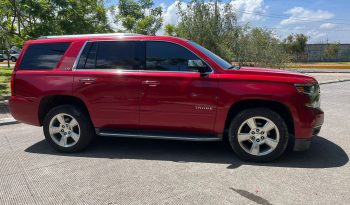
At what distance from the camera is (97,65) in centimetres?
527

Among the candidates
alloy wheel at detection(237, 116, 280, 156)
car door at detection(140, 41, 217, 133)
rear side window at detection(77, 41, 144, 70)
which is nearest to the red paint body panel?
car door at detection(140, 41, 217, 133)

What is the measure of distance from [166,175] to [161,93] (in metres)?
1.23

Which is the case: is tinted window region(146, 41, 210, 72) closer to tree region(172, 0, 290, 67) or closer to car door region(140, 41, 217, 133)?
car door region(140, 41, 217, 133)

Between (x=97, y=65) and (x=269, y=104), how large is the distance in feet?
8.77

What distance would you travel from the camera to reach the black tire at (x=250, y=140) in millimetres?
4715

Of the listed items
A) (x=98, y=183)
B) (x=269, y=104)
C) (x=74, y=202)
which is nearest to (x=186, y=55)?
(x=269, y=104)

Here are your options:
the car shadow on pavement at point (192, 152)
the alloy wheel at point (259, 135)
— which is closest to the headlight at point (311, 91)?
the alloy wheel at point (259, 135)

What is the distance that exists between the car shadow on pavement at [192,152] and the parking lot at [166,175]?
0.6 inches

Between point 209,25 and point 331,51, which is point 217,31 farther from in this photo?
point 331,51

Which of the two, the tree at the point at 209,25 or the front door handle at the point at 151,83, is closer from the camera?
the front door handle at the point at 151,83

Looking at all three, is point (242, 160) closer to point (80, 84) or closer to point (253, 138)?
point (253, 138)

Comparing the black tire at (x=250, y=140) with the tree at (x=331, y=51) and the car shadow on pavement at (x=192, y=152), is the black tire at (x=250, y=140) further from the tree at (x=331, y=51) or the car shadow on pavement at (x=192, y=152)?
the tree at (x=331, y=51)

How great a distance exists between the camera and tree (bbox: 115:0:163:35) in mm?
22000

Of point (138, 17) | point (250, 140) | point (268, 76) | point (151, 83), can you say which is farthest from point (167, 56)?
point (138, 17)
